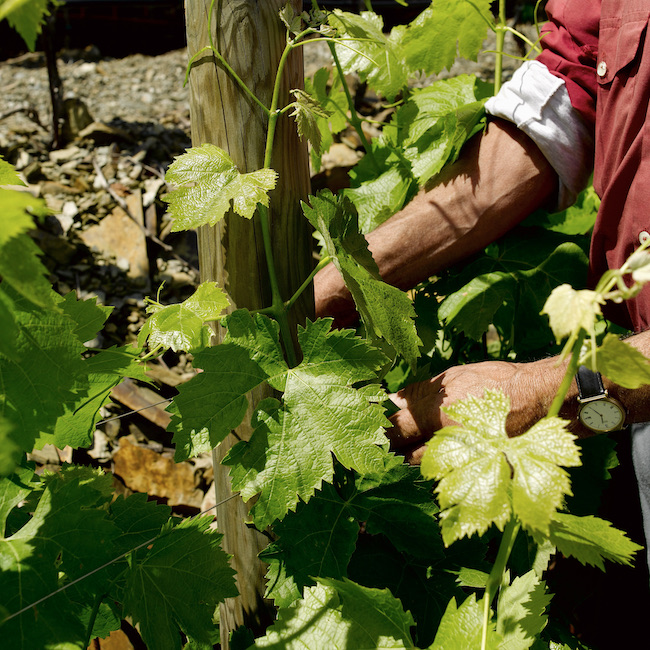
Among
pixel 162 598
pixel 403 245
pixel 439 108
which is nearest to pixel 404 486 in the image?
pixel 162 598

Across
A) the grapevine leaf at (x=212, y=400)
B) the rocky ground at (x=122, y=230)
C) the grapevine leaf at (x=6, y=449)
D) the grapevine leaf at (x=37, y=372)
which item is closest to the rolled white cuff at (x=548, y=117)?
the grapevine leaf at (x=212, y=400)

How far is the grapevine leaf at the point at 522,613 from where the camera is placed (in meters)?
0.87

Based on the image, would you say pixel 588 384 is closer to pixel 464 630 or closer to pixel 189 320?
pixel 464 630

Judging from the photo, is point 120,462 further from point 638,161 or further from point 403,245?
point 638,161

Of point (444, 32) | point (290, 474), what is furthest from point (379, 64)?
point (290, 474)

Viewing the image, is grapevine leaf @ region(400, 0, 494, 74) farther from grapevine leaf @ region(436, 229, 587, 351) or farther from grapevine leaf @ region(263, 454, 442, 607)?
grapevine leaf @ region(263, 454, 442, 607)

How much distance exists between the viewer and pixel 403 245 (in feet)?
5.12

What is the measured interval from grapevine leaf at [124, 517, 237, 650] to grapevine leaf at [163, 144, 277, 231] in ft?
1.85

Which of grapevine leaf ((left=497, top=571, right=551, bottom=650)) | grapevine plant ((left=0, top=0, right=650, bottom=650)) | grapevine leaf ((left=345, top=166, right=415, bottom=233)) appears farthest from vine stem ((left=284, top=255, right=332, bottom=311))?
grapevine leaf ((left=497, top=571, right=551, bottom=650))

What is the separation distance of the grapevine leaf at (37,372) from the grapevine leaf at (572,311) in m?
0.61

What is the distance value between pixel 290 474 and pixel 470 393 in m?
0.43

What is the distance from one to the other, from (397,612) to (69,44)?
21.8ft

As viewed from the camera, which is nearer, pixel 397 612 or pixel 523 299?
pixel 397 612

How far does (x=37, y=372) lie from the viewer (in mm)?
787
